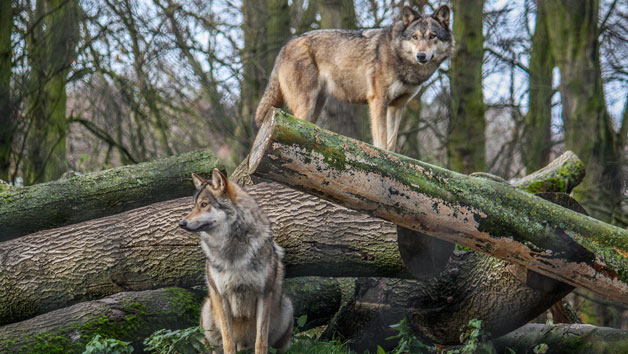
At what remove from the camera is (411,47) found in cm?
739

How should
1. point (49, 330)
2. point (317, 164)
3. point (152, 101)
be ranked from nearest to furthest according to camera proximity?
point (317, 164) → point (49, 330) → point (152, 101)

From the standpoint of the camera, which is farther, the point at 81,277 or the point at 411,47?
the point at 411,47

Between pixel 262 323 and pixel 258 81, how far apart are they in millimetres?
7860

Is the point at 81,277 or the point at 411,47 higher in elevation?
the point at 411,47

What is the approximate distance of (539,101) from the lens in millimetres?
11672

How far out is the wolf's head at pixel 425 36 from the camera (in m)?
7.32

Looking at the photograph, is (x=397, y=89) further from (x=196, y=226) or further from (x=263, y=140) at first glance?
(x=263, y=140)

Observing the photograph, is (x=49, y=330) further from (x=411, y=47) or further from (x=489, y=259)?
(x=411, y=47)

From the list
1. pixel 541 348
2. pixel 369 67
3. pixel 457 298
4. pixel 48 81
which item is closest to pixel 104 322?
pixel 457 298

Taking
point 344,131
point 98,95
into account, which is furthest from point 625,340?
point 98,95

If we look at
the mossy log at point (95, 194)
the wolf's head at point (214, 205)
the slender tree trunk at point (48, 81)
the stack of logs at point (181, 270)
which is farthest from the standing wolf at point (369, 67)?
the slender tree trunk at point (48, 81)

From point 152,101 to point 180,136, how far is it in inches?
78.2

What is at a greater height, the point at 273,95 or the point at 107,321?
the point at 273,95

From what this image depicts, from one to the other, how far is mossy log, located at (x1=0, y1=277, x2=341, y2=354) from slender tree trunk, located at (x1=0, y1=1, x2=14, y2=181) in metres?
5.83
